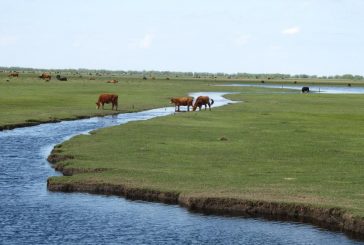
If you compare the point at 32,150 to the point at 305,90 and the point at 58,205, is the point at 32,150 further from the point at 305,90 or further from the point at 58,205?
the point at 305,90

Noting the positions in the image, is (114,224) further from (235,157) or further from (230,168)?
(235,157)

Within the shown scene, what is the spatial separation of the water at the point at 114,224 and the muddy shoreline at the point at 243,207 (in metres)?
0.48

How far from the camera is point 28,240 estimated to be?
1912 centimetres

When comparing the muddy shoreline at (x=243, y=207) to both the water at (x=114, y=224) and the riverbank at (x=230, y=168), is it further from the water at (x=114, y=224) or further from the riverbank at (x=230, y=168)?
the water at (x=114, y=224)

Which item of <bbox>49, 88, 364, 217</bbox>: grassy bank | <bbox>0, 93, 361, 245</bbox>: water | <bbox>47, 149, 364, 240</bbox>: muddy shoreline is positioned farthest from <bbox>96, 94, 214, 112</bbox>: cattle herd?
<bbox>47, 149, 364, 240</bbox>: muddy shoreline

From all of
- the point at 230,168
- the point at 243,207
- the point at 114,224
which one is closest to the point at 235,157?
the point at 230,168

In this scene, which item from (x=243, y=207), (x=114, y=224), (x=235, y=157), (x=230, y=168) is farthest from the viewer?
(x=235, y=157)

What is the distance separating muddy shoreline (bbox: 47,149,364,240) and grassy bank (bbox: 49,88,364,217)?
31 cm

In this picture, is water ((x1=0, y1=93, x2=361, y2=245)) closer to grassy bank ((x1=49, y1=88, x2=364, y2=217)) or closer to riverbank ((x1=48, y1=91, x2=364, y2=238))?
riverbank ((x1=48, y1=91, x2=364, y2=238))

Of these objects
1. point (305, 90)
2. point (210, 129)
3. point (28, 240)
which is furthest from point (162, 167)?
point (305, 90)

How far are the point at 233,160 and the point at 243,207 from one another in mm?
7808

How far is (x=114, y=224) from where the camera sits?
827 inches

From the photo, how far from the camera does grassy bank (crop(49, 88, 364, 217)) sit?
2445 cm

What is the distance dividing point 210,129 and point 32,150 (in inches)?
517
